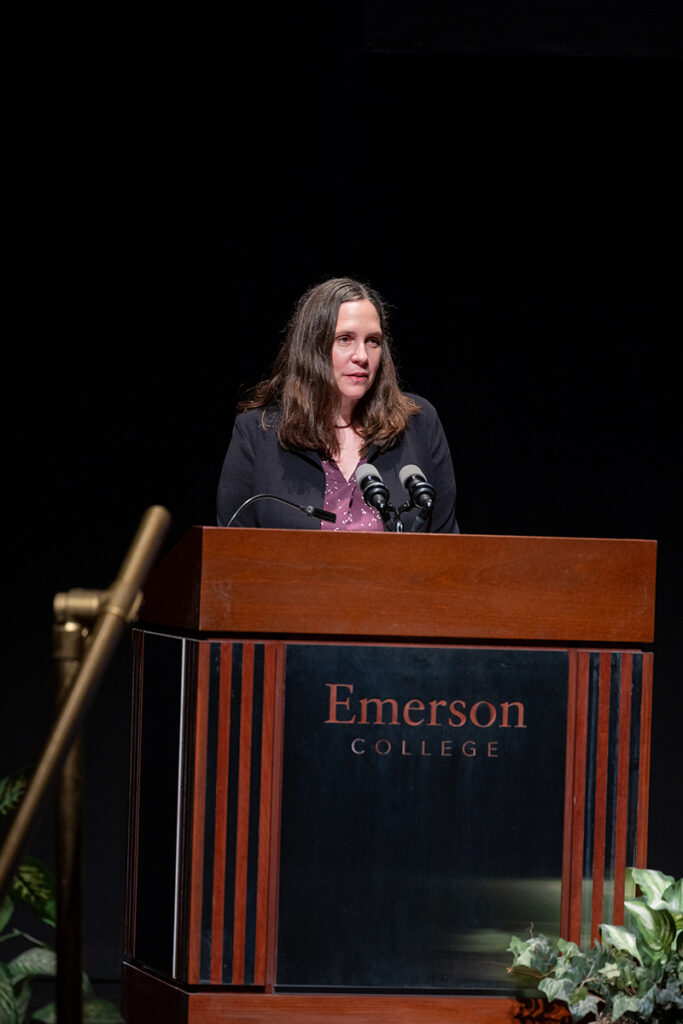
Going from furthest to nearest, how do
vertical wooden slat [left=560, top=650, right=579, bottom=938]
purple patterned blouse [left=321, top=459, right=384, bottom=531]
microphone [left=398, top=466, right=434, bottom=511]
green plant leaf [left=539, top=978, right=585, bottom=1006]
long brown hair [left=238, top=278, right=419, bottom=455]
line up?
long brown hair [left=238, top=278, right=419, bottom=455], purple patterned blouse [left=321, top=459, right=384, bottom=531], microphone [left=398, top=466, right=434, bottom=511], vertical wooden slat [left=560, top=650, right=579, bottom=938], green plant leaf [left=539, top=978, right=585, bottom=1006]

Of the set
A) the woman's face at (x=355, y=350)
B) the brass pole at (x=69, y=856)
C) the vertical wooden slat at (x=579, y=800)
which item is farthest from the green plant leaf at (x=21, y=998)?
the woman's face at (x=355, y=350)

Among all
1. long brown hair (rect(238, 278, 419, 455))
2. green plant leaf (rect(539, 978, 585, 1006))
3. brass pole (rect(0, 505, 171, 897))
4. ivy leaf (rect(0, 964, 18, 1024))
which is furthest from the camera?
long brown hair (rect(238, 278, 419, 455))

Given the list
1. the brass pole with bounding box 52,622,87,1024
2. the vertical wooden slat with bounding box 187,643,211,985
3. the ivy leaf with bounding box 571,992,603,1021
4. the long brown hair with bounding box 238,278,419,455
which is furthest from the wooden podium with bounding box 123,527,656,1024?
the brass pole with bounding box 52,622,87,1024

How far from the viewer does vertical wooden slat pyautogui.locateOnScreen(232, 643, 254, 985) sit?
2098 millimetres

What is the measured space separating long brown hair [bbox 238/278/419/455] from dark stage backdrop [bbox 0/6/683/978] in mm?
864

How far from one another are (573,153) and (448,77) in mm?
407

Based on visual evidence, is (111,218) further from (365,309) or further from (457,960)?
(457,960)

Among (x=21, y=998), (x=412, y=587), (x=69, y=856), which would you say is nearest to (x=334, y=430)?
(x=412, y=587)

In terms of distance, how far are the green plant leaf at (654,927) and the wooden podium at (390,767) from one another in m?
0.06

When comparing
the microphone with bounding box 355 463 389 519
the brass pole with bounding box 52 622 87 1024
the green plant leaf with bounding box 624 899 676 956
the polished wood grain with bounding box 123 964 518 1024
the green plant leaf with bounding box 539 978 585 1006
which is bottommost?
the polished wood grain with bounding box 123 964 518 1024

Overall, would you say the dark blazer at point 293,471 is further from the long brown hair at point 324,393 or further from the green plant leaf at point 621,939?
the green plant leaf at point 621,939

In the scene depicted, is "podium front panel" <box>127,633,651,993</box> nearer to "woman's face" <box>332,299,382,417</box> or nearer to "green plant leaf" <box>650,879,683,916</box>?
"green plant leaf" <box>650,879,683,916</box>

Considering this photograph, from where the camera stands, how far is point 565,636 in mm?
2174

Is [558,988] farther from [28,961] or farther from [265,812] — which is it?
[28,961]
